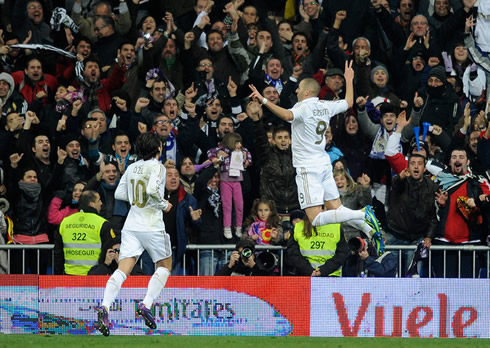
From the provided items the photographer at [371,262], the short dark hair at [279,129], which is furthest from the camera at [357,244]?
the short dark hair at [279,129]

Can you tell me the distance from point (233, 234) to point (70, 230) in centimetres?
259

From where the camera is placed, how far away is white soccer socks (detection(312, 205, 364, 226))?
39.7 ft

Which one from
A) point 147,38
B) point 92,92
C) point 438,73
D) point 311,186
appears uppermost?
point 147,38

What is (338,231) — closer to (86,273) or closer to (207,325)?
(207,325)

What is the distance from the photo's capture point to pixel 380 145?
50.2 ft

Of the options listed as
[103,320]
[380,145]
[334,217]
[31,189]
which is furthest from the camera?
[380,145]

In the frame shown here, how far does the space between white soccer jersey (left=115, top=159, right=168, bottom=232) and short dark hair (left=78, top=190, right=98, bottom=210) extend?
1.97m

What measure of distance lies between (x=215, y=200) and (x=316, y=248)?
6.81ft

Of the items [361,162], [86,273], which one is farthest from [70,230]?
[361,162]

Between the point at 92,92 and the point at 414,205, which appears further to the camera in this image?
the point at 92,92

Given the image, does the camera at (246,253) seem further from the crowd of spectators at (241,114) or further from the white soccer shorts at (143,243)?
the white soccer shorts at (143,243)

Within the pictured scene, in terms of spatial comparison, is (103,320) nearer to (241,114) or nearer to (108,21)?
(241,114)

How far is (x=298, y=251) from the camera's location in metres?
13.0

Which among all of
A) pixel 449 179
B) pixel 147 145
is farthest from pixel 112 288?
pixel 449 179
